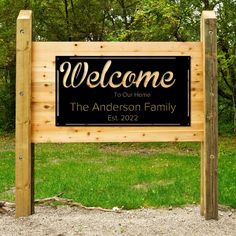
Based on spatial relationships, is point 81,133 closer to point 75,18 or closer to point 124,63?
point 124,63

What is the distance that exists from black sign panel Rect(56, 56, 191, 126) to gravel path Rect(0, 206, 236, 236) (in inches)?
49.9

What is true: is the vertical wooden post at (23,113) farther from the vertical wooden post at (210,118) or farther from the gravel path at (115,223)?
the vertical wooden post at (210,118)

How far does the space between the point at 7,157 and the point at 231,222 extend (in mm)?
10862

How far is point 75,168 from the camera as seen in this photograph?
13.1 m

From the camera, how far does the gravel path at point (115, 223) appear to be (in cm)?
621

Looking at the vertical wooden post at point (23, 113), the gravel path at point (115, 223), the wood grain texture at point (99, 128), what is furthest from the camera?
the wood grain texture at point (99, 128)

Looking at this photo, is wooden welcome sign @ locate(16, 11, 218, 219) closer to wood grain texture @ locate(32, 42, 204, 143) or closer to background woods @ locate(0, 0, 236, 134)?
wood grain texture @ locate(32, 42, 204, 143)

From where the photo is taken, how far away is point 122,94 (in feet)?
22.9

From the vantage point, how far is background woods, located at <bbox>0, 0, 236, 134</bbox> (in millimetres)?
20781

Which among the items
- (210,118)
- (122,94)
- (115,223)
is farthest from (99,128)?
(210,118)

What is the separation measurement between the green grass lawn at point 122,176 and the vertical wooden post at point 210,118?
4.05 feet

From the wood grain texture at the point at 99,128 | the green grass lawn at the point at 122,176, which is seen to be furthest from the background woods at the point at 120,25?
the wood grain texture at the point at 99,128

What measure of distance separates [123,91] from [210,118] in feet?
4.02

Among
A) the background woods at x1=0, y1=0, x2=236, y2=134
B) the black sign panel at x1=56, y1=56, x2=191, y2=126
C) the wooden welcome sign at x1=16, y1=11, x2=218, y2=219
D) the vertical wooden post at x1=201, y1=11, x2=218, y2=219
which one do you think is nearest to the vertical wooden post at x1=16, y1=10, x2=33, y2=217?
the wooden welcome sign at x1=16, y1=11, x2=218, y2=219
